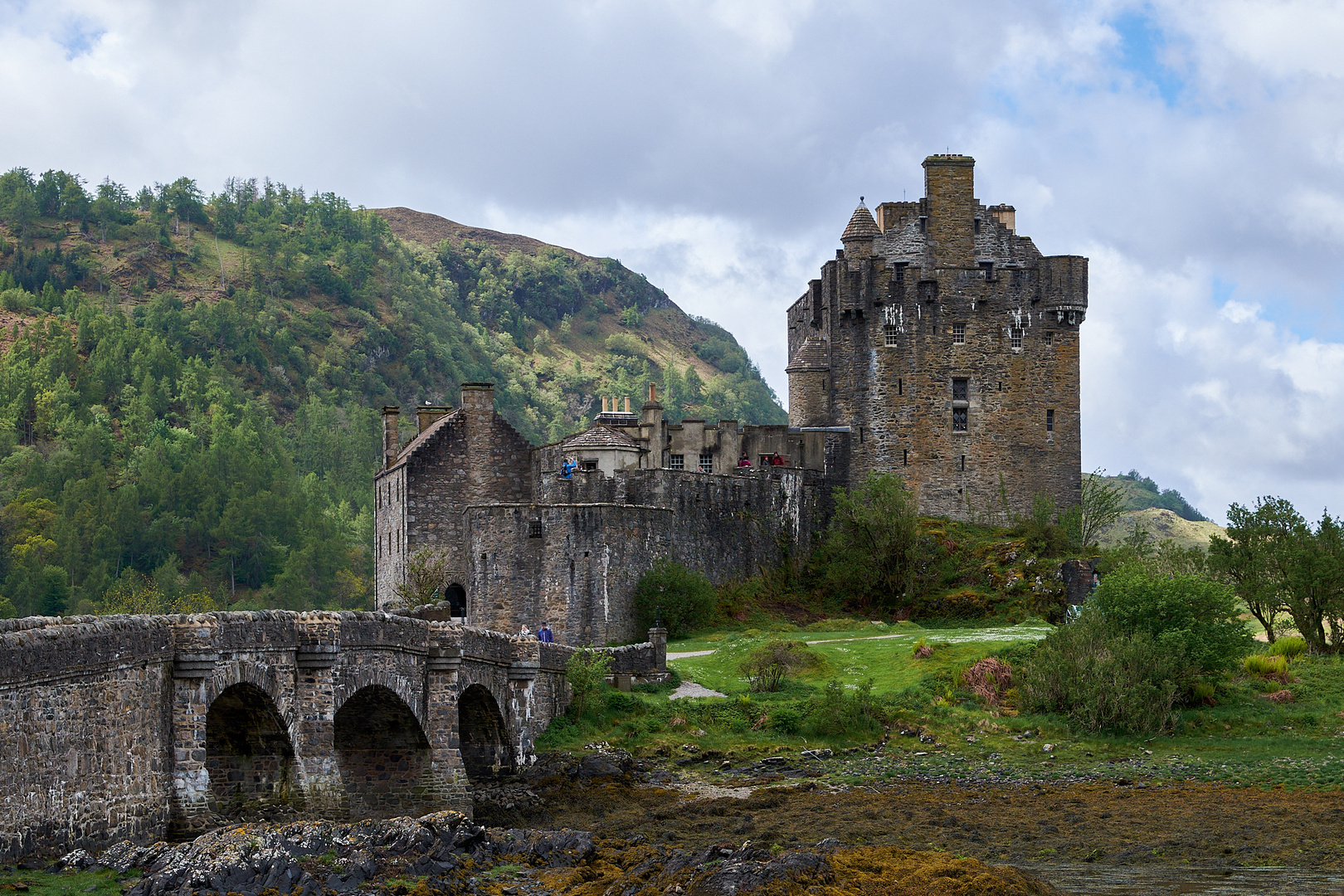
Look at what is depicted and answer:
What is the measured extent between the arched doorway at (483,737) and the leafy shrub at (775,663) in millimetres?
9725

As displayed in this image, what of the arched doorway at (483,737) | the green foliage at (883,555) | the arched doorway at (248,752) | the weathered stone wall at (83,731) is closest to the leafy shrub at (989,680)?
the arched doorway at (483,737)

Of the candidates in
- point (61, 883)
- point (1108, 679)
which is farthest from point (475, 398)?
point (61, 883)

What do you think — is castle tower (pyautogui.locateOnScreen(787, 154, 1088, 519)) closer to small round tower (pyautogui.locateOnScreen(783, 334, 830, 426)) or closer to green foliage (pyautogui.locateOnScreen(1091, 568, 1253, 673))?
small round tower (pyautogui.locateOnScreen(783, 334, 830, 426))

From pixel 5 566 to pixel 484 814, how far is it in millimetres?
87936

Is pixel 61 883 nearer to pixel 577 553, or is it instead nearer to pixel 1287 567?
pixel 577 553

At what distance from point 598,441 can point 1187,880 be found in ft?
122

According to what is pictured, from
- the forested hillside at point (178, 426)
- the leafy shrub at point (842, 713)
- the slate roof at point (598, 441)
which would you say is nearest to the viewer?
the leafy shrub at point (842, 713)

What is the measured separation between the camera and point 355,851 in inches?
1101

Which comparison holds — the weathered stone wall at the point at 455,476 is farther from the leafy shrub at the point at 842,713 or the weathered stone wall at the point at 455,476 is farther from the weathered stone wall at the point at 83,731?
the weathered stone wall at the point at 83,731

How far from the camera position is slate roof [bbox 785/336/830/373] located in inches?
2968

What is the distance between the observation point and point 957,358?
240 feet

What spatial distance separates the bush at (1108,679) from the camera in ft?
148

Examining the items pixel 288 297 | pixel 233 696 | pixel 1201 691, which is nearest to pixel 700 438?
pixel 1201 691

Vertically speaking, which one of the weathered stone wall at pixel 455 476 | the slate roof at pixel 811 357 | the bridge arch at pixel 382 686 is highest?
the slate roof at pixel 811 357
